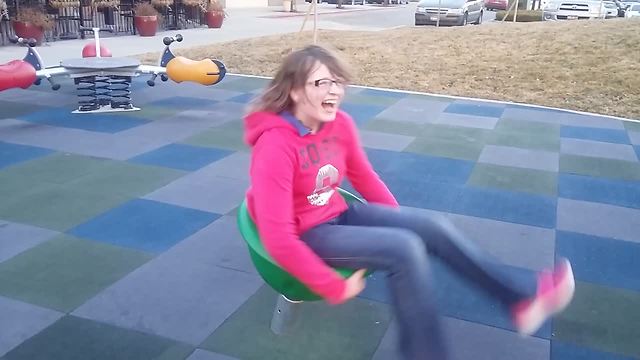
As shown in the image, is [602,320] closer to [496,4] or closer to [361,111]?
[361,111]

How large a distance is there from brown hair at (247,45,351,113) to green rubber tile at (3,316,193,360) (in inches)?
44.9

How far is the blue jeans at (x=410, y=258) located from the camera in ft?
7.09

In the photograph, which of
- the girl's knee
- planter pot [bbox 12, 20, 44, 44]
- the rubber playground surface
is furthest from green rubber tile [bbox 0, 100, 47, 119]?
planter pot [bbox 12, 20, 44, 44]

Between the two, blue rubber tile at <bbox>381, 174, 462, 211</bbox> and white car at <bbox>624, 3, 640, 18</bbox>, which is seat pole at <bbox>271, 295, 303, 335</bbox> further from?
white car at <bbox>624, 3, 640, 18</bbox>

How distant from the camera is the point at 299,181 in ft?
8.01

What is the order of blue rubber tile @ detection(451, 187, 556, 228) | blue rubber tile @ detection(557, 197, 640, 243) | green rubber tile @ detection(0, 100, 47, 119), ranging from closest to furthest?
1. blue rubber tile @ detection(557, 197, 640, 243)
2. blue rubber tile @ detection(451, 187, 556, 228)
3. green rubber tile @ detection(0, 100, 47, 119)

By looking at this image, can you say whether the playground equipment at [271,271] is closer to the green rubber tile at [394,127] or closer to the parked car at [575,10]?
the green rubber tile at [394,127]

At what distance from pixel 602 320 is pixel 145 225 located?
279 cm

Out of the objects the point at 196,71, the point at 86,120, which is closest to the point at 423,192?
the point at 196,71

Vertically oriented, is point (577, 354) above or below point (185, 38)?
below

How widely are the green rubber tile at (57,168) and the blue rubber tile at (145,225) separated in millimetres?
913

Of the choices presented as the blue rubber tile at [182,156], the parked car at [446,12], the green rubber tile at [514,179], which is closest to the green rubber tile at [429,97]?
the green rubber tile at [514,179]

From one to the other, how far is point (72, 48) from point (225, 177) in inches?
377

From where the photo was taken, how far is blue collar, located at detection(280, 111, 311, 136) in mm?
2449
